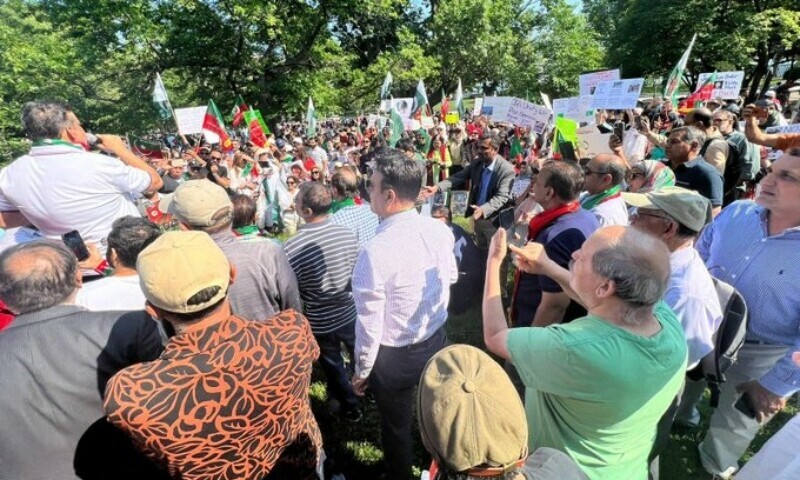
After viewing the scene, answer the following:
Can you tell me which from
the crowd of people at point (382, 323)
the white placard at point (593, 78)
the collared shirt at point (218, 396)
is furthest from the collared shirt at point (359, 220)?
the white placard at point (593, 78)

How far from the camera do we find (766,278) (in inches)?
99.0

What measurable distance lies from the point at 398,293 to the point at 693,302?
5.07 feet

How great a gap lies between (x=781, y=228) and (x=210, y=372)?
125 inches

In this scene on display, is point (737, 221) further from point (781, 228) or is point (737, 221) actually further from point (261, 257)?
point (261, 257)

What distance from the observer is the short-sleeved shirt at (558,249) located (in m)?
2.55

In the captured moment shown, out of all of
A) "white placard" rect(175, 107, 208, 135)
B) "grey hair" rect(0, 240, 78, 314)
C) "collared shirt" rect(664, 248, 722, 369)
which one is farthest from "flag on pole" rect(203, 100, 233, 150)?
"collared shirt" rect(664, 248, 722, 369)

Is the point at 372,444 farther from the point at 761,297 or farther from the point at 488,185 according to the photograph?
the point at 488,185

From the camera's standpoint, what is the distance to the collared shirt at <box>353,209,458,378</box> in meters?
2.31

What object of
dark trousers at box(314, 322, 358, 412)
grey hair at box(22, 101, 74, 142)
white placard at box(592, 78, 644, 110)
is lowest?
dark trousers at box(314, 322, 358, 412)

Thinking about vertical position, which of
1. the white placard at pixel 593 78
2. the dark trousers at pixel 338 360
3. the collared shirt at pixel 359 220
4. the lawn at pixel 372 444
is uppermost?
the white placard at pixel 593 78

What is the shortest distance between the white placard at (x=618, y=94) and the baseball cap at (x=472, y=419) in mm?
6005

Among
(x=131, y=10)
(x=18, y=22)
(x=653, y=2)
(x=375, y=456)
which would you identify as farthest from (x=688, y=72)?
(x=18, y=22)

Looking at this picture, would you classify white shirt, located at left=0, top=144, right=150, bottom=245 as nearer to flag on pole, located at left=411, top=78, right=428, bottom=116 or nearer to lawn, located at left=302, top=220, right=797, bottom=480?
lawn, located at left=302, top=220, right=797, bottom=480

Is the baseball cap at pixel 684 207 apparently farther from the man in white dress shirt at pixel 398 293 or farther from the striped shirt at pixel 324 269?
the striped shirt at pixel 324 269
